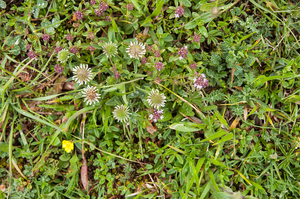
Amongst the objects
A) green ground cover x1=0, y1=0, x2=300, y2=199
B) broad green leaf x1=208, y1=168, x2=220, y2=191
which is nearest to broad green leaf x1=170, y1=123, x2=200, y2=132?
green ground cover x1=0, y1=0, x2=300, y2=199

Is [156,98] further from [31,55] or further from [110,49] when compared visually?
[31,55]

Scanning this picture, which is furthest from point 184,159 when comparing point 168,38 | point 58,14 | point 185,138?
point 58,14

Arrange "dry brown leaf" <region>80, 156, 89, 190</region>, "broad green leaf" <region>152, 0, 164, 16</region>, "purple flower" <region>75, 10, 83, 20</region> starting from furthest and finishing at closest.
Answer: "dry brown leaf" <region>80, 156, 89, 190</region>
"purple flower" <region>75, 10, 83, 20</region>
"broad green leaf" <region>152, 0, 164, 16</region>

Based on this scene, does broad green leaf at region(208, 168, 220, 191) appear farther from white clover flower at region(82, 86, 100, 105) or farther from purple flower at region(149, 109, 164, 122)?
white clover flower at region(82, 86, 100, 105)

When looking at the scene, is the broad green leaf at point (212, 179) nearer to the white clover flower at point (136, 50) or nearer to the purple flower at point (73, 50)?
the white clover flower at point (136, 50)

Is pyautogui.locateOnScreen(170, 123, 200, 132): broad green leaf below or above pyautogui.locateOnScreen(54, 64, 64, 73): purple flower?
below

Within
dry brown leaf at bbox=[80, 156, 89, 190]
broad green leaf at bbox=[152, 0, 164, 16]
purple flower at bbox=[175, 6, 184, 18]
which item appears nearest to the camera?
broad green leaf at bbox=[152, 0, 164, 16]
